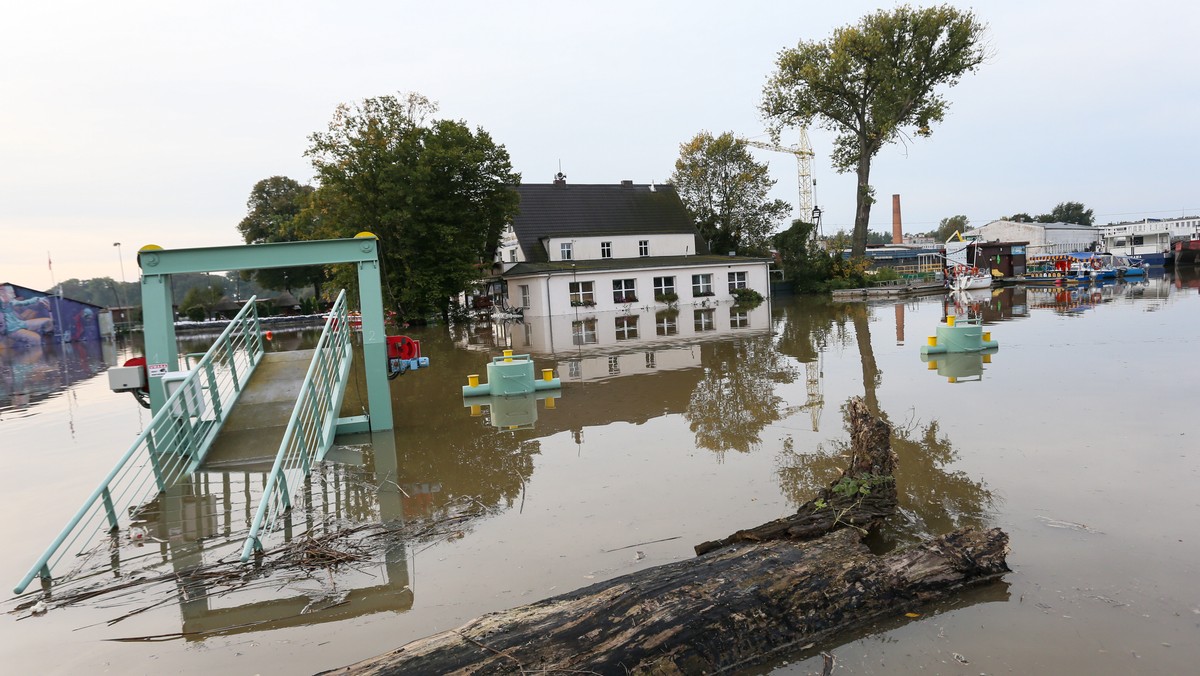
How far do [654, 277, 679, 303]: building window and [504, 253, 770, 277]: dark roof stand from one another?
821 millimetres

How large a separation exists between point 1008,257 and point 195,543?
55.2 meters

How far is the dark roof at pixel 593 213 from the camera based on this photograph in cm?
4084

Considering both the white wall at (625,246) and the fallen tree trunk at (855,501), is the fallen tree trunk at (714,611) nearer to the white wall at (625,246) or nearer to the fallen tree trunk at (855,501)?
the fallen tree trunk at (855,501)

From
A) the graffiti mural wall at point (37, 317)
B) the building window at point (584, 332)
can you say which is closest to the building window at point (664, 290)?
the building window at point (584, 332)

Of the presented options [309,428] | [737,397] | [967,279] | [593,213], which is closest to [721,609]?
[309,428]

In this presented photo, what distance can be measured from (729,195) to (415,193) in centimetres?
2609

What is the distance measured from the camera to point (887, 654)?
3887 mm

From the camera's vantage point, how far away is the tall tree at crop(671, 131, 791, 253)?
4978cm

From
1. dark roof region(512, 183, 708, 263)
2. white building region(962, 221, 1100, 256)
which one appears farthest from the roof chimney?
dark roof region(512, 183, 708, 263)

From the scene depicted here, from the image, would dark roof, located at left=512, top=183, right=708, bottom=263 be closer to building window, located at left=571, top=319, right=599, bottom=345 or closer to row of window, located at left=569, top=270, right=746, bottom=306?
row of window, located at left=569, top=270, right=746, bottom=306

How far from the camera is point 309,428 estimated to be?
28.8ft

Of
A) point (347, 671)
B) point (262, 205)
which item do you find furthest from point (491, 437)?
point (262, 205)

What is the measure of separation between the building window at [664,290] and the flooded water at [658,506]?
897 inches

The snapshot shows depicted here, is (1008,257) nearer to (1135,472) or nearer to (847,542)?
(1135,472)
